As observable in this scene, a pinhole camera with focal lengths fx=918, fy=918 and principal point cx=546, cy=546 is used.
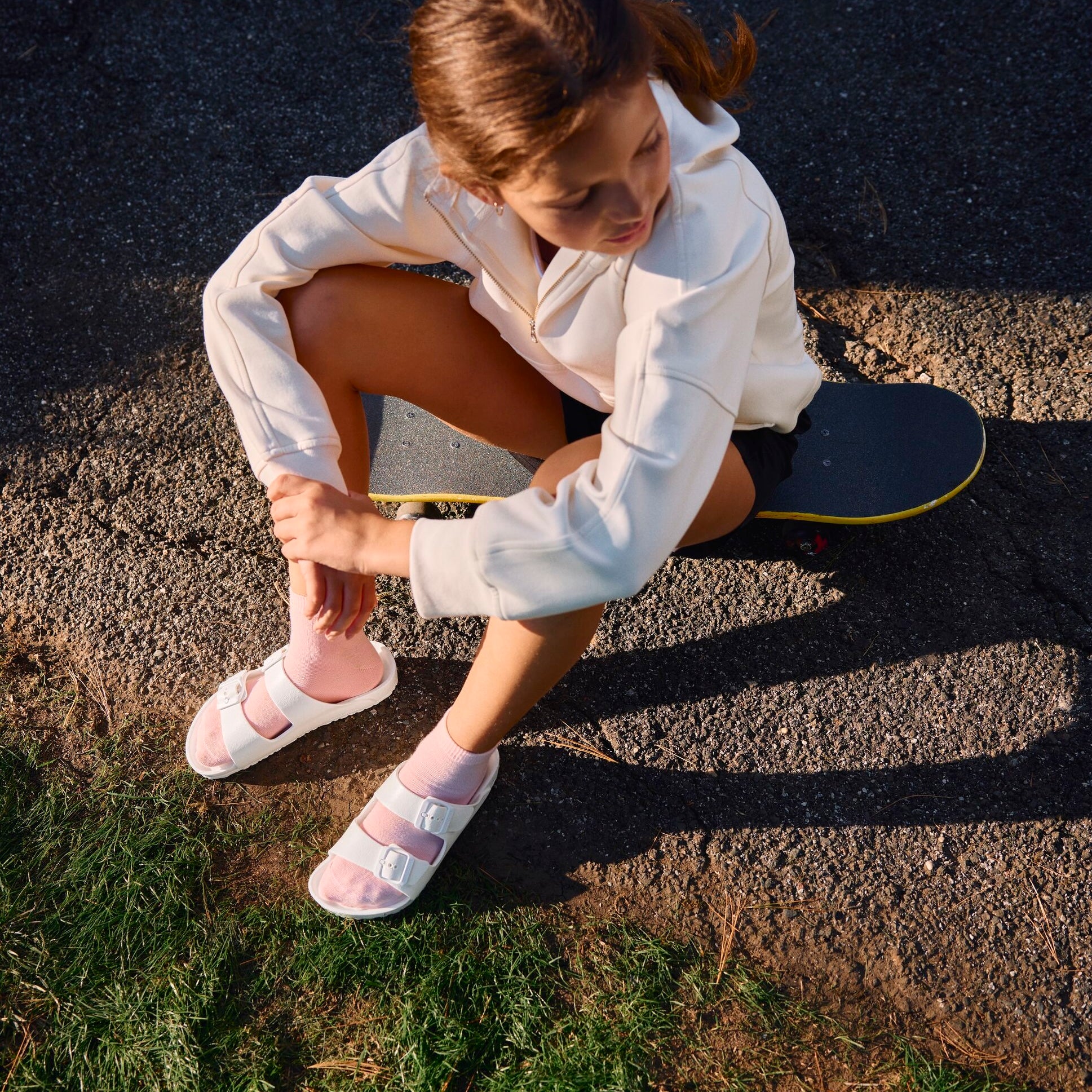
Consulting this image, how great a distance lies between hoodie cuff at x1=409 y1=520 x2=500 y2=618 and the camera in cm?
133

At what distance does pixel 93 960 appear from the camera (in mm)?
1748

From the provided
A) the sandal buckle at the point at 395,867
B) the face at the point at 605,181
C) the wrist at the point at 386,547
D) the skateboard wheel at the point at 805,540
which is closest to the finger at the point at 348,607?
the wrist at the point at 386,547

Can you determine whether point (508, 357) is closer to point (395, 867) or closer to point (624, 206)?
point (624, 206)

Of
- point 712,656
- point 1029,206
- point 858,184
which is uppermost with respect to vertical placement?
point 858,184

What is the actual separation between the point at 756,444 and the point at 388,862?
1043mm

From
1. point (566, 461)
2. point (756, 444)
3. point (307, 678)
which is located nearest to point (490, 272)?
point (566, 461)

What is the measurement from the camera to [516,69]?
1054 mm

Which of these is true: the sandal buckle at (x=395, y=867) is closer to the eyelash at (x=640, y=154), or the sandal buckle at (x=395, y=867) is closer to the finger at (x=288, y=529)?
the finger at (x=288, y=529)

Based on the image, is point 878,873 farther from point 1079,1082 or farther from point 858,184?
point 858,184

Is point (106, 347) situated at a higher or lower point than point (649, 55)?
lower

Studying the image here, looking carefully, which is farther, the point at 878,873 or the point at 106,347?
the point at 106,347

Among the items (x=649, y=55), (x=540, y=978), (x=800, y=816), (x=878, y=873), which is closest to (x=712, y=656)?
(x=800, y=816)

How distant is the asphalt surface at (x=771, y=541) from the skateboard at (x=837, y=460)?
15 cm

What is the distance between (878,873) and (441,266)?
1.79 meters
